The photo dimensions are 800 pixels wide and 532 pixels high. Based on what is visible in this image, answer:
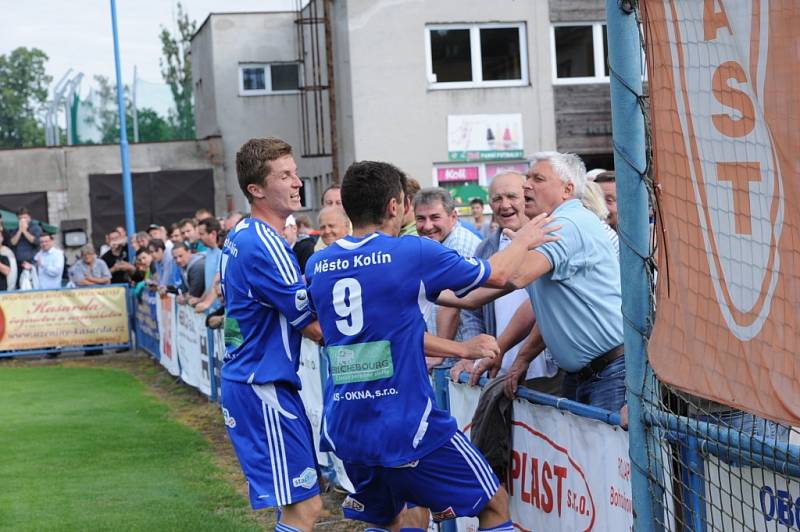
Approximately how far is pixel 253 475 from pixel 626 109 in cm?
273

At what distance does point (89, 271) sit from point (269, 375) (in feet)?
66.3

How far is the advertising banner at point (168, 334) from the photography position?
17.8 metres

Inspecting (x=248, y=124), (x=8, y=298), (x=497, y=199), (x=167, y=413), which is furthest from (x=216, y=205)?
(x=497, y=199)

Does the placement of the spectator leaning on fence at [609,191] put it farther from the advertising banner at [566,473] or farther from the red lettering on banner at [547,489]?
the red lettering on banner at [547,489]

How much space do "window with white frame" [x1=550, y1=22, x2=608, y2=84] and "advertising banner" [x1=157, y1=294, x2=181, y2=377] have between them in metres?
14.9

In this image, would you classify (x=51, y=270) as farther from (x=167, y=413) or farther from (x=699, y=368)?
(x=699, y=368)

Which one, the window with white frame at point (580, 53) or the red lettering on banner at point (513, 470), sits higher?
the window with white frame at point (580, 53)

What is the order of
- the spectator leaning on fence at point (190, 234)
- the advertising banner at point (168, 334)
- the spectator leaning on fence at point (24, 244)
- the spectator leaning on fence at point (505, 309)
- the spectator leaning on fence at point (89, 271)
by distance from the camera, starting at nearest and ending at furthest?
the spectator leaning on fence at point (505, 309) < the advertising banner at point (168, 334) < the spectator leaning on fence at point (190, 234) < the spectator leaning on fence at point (89, 271) < the spectator leaning on fence at point (24, 244)

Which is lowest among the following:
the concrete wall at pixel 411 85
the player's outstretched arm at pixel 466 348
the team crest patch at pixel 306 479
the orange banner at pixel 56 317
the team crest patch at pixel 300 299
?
the orange banner at pixel 56 317

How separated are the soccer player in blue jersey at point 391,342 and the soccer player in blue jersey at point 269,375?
0.41 m

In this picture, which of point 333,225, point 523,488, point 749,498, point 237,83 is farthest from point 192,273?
point 237,83

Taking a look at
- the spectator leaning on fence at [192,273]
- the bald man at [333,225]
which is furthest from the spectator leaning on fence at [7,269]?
the bald man at [333,225]

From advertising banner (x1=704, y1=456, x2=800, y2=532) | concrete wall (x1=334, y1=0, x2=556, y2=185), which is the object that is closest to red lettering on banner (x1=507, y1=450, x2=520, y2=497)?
advertising banner (x1=704, y1=456, x2=800, y2=532)

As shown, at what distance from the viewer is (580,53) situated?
31.2 metres
